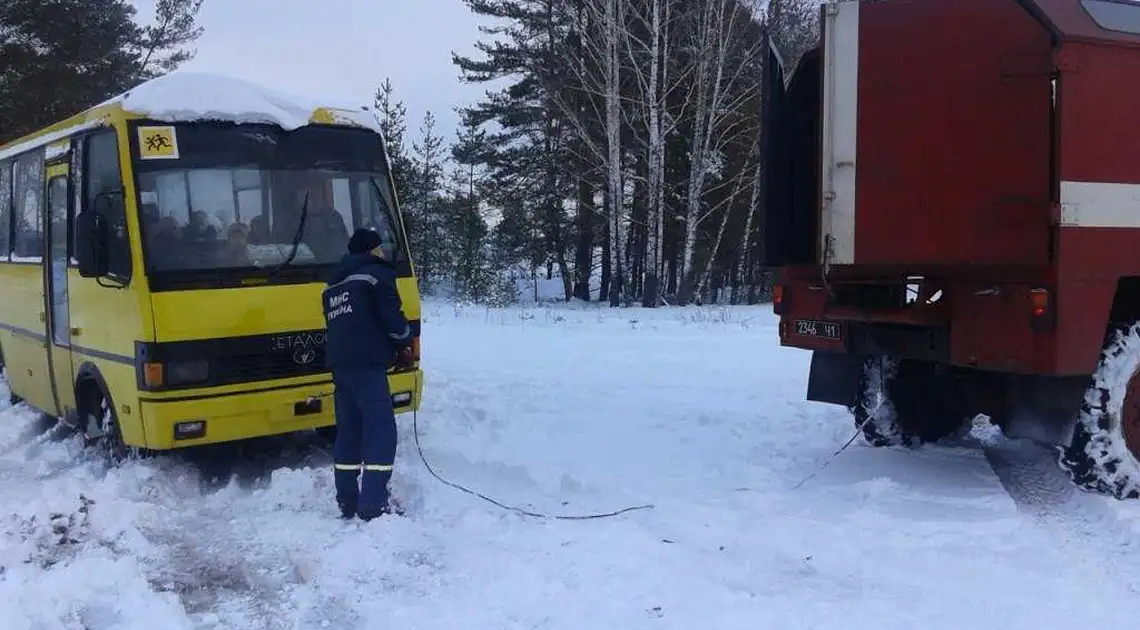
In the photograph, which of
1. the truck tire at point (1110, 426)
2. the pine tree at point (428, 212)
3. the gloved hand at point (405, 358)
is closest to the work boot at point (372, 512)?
the gloved hand at point (405, 358)

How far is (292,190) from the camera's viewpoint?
22.2ft

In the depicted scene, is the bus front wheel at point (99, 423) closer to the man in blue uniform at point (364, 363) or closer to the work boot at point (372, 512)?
the man in blue uniform at point (364, 363)

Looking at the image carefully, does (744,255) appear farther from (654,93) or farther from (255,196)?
(255,196)

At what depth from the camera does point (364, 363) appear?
565cm

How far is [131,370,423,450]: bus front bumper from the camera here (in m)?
6.07

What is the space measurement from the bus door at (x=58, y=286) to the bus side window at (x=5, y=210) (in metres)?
1.57

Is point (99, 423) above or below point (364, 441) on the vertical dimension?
below

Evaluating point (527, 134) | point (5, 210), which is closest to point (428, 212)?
point (527, 134)

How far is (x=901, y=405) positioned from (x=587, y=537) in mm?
3423

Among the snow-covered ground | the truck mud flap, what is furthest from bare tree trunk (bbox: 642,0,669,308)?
the truck mud flap

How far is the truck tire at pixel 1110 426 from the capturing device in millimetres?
5680

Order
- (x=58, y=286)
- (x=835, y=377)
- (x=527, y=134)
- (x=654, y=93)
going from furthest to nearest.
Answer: (x=527, y=134), (x=654, y=93), (x=58, y=286), (x=835, y=377)

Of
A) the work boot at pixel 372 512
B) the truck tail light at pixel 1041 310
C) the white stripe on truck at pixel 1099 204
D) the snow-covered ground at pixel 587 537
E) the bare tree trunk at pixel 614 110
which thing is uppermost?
the bare tree trunk at pixel 614 110

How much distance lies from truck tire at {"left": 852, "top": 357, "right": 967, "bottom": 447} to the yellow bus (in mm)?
3553
